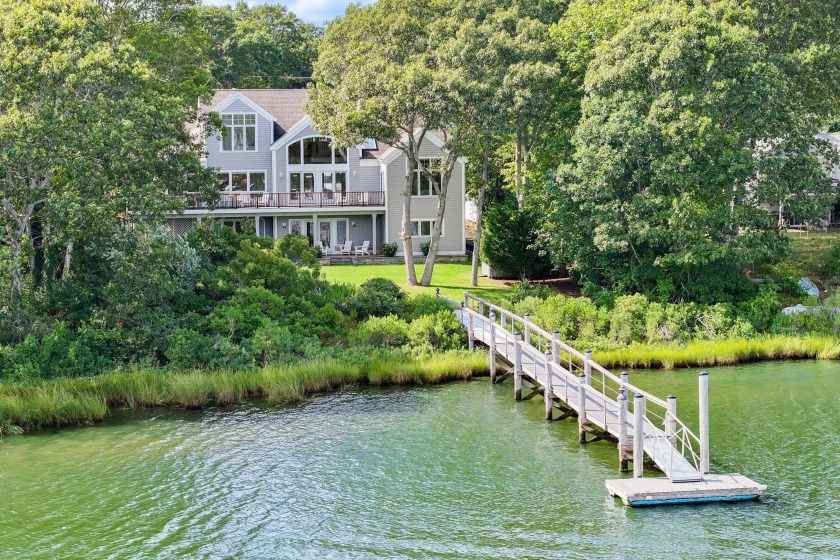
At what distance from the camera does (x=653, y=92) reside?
34.8 metres

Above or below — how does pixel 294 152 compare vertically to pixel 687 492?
above

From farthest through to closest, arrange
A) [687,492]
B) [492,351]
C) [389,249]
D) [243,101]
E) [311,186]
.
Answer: [311,186]
[243,101]
[389,249]
[492,351]
[687,492]

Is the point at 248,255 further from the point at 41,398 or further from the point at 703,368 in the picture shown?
the point at 703,368

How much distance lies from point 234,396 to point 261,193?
84.5ft

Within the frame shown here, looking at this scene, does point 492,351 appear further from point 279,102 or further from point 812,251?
point 279,102

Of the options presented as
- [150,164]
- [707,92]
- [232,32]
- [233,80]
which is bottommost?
[150,164]

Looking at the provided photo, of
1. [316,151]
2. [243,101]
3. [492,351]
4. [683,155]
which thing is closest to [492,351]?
[492,351]

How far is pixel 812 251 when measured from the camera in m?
43.8

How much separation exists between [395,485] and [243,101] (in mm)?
35277

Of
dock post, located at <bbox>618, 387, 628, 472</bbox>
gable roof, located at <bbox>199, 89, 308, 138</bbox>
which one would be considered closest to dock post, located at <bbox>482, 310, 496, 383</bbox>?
dock post, located at <bbox>618, 387, 628, 472</bbox>

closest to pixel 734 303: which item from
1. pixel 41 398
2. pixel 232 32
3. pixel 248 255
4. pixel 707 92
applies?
pixel 707 92

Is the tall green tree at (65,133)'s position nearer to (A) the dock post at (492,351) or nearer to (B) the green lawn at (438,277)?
(B) the green lawn at (438,277)

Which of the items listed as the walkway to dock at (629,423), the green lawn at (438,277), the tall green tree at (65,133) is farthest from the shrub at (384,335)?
the tall green tree at (65,133)

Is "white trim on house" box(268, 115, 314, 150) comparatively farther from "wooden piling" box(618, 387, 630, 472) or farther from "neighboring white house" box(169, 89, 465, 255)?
"wooden piling" box(618, 387, 630, 472)
